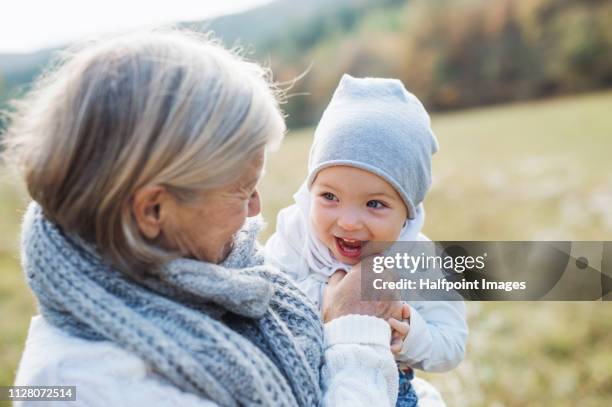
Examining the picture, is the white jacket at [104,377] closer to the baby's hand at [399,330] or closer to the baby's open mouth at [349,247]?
the baby's hand at [399,330]

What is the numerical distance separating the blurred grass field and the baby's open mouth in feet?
3.30

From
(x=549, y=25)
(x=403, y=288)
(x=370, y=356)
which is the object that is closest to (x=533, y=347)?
(x=403, y=288)

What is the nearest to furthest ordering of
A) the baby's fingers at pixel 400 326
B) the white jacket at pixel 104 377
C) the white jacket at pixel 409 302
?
the white jacket at pixel 104 377 → the baby's fingers at pixel 400 326 → the white jacket at pixel 409 302

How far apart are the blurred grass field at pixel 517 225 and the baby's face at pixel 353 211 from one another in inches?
37.0

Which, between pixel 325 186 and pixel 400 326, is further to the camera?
pixel 325 186

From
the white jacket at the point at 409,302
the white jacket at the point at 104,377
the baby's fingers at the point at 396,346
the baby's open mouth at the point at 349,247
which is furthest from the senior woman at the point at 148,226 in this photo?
the baby's open mouth at the point at 349,247

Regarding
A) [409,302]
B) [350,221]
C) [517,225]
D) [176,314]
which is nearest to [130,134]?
[176,314]

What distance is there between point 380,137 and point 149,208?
888mm

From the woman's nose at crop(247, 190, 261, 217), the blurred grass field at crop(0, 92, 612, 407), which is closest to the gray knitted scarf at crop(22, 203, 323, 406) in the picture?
the woman's nose at crop(247, 190, 261, 217)

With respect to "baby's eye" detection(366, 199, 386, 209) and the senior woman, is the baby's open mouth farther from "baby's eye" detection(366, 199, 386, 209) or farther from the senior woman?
the senior woman

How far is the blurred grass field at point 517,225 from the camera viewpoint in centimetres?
447

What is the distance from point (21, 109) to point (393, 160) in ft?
3.69

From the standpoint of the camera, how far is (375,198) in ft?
7.45

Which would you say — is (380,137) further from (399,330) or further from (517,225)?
(517,225)
